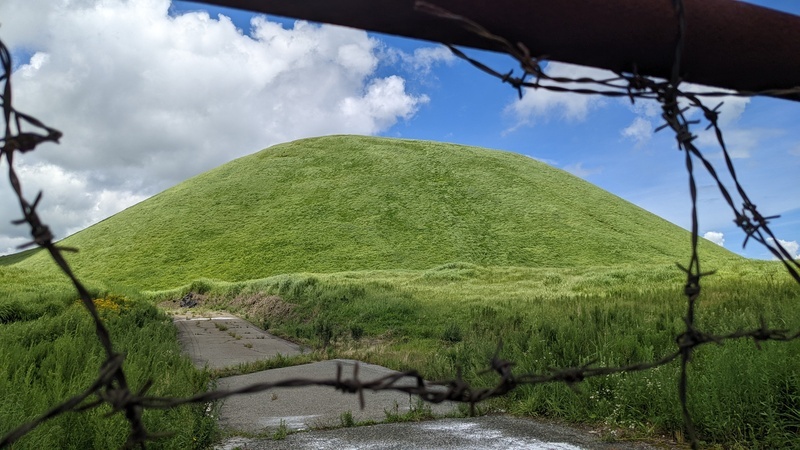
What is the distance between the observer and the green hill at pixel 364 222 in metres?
53.3

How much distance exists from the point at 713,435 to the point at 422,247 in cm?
5080

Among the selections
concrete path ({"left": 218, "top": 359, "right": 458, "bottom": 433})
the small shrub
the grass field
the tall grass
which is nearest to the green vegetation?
the grass field

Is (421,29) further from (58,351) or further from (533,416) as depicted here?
(58,351)

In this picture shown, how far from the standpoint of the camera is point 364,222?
199ft

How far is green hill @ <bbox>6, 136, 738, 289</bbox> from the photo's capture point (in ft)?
175

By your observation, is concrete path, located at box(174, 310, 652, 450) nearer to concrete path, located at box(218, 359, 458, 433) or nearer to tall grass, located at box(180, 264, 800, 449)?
concrete path, located at box(218, 359, 458, 433)

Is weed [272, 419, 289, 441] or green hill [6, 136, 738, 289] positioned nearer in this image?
weed [272, 419, 289, 441]

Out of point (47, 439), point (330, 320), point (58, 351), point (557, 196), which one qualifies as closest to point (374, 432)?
point (47, 439)

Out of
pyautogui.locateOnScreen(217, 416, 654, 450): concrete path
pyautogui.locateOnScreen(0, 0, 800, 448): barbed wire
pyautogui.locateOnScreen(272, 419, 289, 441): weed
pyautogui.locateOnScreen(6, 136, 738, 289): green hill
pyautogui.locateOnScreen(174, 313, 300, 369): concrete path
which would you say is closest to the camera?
pyautogui.locateOnScreen(0, 0, 800, 448): barbed wire

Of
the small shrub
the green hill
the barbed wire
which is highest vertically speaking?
the green hill

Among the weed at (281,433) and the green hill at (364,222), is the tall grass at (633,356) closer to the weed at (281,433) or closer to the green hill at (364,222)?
the weed at (281,433)

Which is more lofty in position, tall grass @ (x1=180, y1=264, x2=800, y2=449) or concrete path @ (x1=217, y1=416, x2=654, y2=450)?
tall grass @ (x1=180, y1=264, x2=800, y2=449)

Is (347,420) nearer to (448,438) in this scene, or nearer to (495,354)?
(448,438)

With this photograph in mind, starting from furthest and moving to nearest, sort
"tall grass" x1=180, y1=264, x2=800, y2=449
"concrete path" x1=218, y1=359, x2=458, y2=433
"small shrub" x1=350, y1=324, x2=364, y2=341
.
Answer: "small shrub" x1=350, y1=324, x2=364, y2=341 → "concrete path" x1=218, y1=359, x2=458, y2=433 → "tall grass" x1=180, y1=264, x2=800, y2=449
